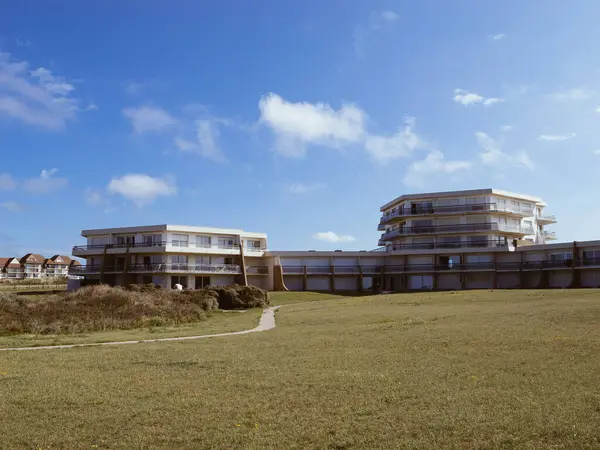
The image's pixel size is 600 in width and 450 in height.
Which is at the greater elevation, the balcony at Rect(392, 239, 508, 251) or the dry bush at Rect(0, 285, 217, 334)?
the balcony at Rect(392, 239, 508, 251)

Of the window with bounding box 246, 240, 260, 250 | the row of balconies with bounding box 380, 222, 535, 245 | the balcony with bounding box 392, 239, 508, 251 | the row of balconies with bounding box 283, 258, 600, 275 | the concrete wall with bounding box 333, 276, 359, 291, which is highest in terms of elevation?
the row of balconies with bounding box 380, 222, 535, 245

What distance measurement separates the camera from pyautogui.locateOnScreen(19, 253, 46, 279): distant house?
538ft

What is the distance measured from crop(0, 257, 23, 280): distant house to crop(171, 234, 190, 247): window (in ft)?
331

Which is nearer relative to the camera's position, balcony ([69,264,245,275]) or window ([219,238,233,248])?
balcony ([69,264,245,275])

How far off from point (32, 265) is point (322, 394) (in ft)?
565

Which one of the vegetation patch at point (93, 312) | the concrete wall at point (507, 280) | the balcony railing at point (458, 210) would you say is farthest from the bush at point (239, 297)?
the concrete wall at point (507, 280)

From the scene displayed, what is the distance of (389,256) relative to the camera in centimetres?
8338

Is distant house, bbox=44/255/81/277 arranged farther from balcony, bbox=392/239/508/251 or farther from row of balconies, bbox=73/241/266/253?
balcony, bbox=392/239/508/251

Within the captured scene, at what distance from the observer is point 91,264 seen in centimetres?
8094

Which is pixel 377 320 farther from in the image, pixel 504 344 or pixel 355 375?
pixel 355 375

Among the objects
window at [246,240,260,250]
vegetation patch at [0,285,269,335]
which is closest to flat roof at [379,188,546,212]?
window at [246,240,260,250]

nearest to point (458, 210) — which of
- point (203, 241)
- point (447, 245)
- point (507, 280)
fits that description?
point (447, 245)

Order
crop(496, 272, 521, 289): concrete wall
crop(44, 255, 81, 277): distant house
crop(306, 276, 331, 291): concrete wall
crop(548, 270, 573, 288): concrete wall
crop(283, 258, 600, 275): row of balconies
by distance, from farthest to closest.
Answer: crop(44, 255, 81, 277): distant house → crop(306, 276, 331, 291): concrete wall → crop(496, 272, 521, 289): concrete wall → crop(283, 258, 600, 275): row of balconies → crop(548, 270, 573, 288): concrete wall

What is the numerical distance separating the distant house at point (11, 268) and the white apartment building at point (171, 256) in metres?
89.9
